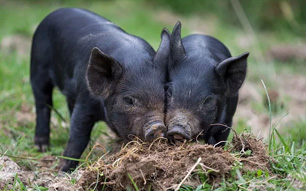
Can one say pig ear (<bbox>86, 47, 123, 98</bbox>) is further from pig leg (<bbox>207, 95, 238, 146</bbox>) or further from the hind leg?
the hind leg

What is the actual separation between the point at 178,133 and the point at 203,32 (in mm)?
8826

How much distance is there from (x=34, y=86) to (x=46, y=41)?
53 centimetres

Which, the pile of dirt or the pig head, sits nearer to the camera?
the pile of dirt

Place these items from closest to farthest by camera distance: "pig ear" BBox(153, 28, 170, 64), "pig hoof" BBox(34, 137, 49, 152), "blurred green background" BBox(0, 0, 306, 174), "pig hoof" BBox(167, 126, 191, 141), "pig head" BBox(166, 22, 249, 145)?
"pig hoof" BBox(167, 126, 191, 141)
"pig head" BBox(166, 22, 249, 145)
"pig ear" BBox(153, 28, 170, 64)
"pig hoof" BBox(34, 137, 49, 152)
"blurred green background" BBox(0, 0, 306, 174)

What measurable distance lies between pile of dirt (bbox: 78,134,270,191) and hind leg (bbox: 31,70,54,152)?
2102 millimetres

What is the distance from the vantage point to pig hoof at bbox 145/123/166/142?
155 inches

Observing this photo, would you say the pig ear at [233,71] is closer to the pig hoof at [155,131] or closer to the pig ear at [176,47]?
the pig ear at [176,47]

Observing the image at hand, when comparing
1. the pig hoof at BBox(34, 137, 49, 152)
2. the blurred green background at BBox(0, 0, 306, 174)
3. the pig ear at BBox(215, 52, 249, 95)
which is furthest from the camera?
the blurred green background at BBox(0, 0, 306, 174)

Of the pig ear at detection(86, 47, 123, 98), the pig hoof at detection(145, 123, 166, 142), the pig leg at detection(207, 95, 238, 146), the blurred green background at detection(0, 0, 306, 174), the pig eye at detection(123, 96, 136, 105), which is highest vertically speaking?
the pig ear at detection(86, 47, 123, 98)

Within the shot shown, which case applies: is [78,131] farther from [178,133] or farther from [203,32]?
[203,32]

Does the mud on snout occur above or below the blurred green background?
above

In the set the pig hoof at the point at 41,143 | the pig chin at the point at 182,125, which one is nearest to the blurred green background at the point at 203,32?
the pig hoof at the point at 41,143

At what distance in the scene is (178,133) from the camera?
3912mm

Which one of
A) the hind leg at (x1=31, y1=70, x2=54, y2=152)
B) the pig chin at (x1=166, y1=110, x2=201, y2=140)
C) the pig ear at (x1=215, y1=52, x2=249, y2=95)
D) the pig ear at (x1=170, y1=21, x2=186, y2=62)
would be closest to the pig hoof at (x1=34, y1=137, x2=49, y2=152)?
the hind leg at (x1=31, y1=70, x2=54, y2=152)
